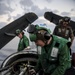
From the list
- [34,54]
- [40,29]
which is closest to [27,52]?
[34,54]

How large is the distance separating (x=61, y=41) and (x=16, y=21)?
9.05 meters

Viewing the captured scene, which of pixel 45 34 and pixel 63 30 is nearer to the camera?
pixel 45 34

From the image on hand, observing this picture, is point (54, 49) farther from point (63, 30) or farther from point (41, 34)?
point (63, 30)

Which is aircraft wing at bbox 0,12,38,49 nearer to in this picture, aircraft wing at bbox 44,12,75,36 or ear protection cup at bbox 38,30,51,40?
aircraft wing at bbox 44,12,75,36

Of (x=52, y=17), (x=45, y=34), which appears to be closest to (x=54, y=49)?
(x=45, y=34)

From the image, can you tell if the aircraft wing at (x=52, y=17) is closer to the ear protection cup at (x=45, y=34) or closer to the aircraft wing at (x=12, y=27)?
the aircraft wing at (x=12, y=27)

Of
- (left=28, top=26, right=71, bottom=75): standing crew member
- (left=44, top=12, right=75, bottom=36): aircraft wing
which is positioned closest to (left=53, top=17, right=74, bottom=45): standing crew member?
(left=28, top=26, right=71, bottom=75): standing crew member

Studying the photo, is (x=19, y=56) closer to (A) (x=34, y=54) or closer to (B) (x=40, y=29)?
(A) (x=34, y=54)

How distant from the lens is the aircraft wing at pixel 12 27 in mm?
12711

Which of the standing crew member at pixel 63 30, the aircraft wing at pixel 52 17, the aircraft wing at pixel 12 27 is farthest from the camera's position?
the aircraft wing at pixel 12 27

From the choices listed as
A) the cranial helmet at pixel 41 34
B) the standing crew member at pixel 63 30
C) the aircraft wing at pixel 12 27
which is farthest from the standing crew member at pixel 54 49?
the aircraft wing at pixel 12 27

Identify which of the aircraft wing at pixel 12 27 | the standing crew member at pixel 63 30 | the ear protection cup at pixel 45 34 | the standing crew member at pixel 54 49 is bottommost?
the standing crew member at pixel 54 49

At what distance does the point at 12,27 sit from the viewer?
13.0 m

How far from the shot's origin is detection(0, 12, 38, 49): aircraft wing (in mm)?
12711
